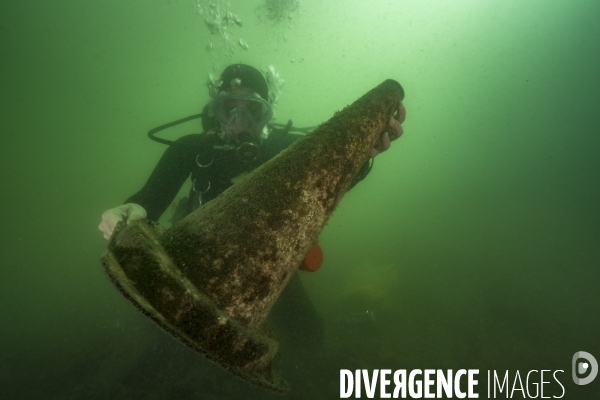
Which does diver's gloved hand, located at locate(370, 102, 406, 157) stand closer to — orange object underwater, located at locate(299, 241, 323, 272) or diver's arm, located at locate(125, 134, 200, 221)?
orange object underwater, located at locate(299, 241, 323, 272)

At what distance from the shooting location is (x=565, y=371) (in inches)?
205

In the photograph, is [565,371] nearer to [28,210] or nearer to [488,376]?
[488,376]

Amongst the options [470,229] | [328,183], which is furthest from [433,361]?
[470,229]

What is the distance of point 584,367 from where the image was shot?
547 centimetres

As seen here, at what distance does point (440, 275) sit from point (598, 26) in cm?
4552

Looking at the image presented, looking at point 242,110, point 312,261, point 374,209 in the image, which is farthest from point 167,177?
point 374,209

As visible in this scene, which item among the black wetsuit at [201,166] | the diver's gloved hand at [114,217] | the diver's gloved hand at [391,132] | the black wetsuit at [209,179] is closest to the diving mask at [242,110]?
the black wetsuit at [209,179]

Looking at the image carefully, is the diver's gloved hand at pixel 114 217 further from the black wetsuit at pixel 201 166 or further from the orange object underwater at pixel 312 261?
the orange object underwater at pixel 312 261

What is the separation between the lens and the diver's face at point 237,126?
16.0ft

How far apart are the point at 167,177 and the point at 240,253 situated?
378cm

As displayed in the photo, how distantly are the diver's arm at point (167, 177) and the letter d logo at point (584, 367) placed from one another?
8.53 m

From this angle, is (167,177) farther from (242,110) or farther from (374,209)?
(374,209)

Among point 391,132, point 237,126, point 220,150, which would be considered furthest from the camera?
point 237,126

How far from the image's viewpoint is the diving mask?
497 centimetres
